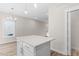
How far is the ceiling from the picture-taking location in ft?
4.42

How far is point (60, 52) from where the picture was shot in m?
1.42

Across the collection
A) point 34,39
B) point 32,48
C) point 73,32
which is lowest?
point 32,48

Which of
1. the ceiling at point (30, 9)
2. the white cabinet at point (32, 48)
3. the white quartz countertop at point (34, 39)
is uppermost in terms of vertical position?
the ceiling at point (30, 9)

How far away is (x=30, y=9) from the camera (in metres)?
1.40

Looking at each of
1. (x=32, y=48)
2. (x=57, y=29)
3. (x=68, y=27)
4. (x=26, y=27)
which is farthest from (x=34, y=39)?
(x=68, y=27)

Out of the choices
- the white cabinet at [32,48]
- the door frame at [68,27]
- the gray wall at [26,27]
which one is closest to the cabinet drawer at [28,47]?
the white cabinet at [32,48]

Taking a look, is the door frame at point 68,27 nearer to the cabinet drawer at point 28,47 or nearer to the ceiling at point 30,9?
the ceiling at point 30,9

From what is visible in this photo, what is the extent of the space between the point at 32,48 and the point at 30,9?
0.60 meters

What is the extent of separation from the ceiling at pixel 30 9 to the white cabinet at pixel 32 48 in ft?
1.32

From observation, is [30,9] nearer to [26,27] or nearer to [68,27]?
[26,27]

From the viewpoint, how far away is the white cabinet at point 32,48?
1.38m

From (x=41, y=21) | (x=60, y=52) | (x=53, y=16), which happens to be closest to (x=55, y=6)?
(x=53, y=16)

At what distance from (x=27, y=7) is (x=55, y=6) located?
429mm

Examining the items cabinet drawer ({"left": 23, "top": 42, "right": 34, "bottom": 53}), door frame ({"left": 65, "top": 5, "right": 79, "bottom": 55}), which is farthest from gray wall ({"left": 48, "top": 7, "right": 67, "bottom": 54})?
cabinet drawer ({"left": 23, "top": 42, "right": 34, "bottom": 53})
